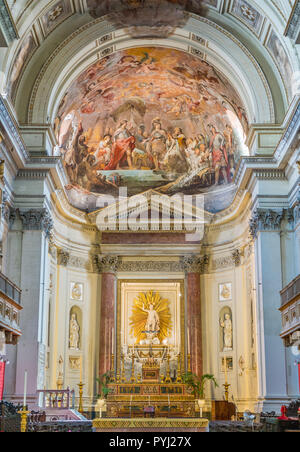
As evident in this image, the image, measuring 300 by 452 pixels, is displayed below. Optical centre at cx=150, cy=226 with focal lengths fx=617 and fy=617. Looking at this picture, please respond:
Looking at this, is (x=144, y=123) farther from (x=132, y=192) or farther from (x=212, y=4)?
(x=212, y=4)

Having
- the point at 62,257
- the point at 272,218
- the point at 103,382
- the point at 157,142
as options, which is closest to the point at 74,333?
the point at 103,382

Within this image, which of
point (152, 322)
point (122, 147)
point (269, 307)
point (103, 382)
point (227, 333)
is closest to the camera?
point (269, 307)

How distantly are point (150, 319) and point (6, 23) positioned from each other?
643 inches

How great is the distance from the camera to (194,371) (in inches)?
1162

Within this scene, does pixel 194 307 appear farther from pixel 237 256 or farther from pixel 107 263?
pixel 107 263

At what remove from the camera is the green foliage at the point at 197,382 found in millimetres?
28336

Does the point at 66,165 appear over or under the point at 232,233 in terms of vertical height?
over

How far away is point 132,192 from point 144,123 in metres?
3.78

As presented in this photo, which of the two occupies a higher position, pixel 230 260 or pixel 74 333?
pixel 230 260

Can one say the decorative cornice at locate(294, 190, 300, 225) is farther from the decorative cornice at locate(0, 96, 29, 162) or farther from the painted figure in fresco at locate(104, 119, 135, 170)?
the painted figure in fresco at locate(104, 119, 135, 170)

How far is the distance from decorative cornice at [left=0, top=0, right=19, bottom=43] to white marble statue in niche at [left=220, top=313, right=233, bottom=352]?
16.7m

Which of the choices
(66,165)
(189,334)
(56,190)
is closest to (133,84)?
(66,165)

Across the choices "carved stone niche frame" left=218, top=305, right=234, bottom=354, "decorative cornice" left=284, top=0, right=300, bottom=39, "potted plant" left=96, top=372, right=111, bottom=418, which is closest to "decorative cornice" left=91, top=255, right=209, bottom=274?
"carved stone niche frame" left=218, top=305, right=234, bottom=354

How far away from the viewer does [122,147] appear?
3303 cm
